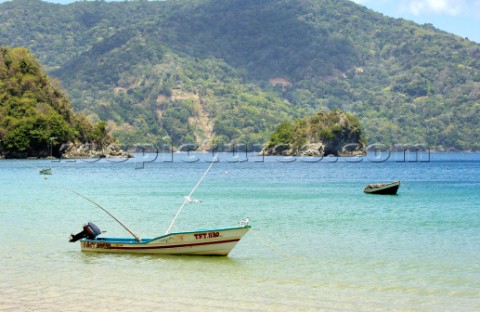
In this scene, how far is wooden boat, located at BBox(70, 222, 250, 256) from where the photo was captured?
31.5 meters

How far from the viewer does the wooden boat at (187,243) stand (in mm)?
31547

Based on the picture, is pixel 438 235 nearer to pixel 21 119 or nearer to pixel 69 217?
pixel 69 217

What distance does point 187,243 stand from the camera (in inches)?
1261

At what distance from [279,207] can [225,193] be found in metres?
19.7

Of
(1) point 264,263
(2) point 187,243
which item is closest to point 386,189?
(1) point 264,263

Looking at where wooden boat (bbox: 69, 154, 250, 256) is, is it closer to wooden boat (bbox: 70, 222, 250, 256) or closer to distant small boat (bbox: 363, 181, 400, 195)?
wooden boat (bbox: 70, 222, 250, 256)

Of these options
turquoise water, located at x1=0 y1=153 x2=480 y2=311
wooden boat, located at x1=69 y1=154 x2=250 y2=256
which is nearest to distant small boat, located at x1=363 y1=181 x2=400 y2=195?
turquoise water, located at x1=0 y1=153 x2=480 y2=311

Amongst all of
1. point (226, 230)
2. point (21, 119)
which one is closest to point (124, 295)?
point (226, 230)

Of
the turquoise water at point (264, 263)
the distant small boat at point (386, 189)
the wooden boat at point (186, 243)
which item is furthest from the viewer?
the distant small boat at point (386, 189)

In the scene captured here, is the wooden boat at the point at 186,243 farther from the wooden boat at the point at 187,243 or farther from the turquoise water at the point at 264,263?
the turquoise water at the point at 264,263

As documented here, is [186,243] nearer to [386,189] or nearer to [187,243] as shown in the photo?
[187,243]

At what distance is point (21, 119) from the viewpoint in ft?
652

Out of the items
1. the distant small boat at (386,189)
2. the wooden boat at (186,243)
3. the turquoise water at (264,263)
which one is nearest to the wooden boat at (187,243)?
the wooden boat at (186,243)

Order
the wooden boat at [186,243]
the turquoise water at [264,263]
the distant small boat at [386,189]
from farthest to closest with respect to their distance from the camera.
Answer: the distant small boat at [386,189] → the wooden boat at [186,243] → the turquoise water at [264,263]
